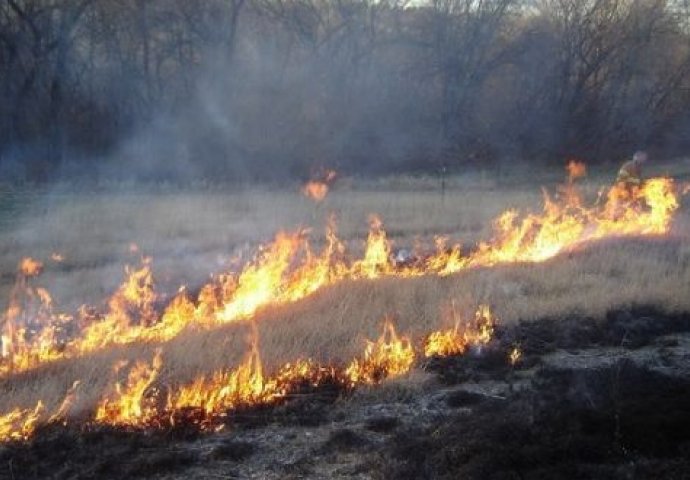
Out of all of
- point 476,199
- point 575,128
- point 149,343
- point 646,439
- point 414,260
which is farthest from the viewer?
point 575,128

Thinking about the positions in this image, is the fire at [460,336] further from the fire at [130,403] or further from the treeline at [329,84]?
the treeline at [329,84]

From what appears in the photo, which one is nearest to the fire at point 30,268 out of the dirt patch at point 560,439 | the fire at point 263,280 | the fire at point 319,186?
the fire at point 263,280

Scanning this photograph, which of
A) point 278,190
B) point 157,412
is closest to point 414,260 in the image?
point 157,412

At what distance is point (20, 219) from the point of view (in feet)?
54.1

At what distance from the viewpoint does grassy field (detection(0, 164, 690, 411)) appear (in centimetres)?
834

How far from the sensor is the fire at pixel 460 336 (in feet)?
30.0

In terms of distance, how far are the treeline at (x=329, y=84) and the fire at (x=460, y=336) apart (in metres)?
18.0

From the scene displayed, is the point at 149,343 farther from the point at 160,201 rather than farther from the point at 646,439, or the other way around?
the point at 160,201

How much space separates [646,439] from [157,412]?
4170 millimetres

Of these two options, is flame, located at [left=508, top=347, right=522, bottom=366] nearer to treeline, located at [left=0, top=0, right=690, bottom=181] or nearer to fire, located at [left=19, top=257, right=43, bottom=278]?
fire, located at [left=19, top=257, right=43, bottom=278]

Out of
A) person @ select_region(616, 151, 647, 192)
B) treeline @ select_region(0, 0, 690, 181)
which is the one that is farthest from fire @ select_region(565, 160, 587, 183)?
person @ select_region(616, 151, 647, 192)

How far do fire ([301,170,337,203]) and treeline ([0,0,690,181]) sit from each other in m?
1.38

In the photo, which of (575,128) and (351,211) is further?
(575,128)

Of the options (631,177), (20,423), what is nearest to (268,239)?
(631,177)
